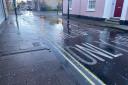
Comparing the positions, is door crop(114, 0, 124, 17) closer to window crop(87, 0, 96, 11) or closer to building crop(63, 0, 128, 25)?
building crop(63, 0, 128, 25)

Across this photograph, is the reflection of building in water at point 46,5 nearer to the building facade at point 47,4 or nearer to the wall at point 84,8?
the building facade at point 47,4

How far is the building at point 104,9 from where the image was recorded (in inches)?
450

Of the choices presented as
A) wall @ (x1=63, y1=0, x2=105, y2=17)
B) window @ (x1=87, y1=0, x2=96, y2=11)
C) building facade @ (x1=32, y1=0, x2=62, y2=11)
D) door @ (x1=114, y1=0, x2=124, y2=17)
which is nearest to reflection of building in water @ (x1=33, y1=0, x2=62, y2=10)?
building facade @ (x1=32, y1=0, x2=62, y2=11)

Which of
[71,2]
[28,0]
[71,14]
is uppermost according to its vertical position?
[28,0]

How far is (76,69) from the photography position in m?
3.90

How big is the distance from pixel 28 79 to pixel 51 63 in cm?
114

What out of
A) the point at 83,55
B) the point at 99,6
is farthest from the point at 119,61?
the point at 99,6

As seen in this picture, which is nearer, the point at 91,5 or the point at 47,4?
the point at 91,5

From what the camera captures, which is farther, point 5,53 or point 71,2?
point 71,2

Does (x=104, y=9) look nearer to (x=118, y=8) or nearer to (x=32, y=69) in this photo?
(x=118, y=8)

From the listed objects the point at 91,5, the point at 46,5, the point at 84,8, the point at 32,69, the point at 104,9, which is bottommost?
the point at 32,69

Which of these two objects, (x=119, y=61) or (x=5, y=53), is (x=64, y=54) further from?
(x=5, y=53)

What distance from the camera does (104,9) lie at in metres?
13.4

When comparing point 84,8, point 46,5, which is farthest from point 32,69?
point 46,5
